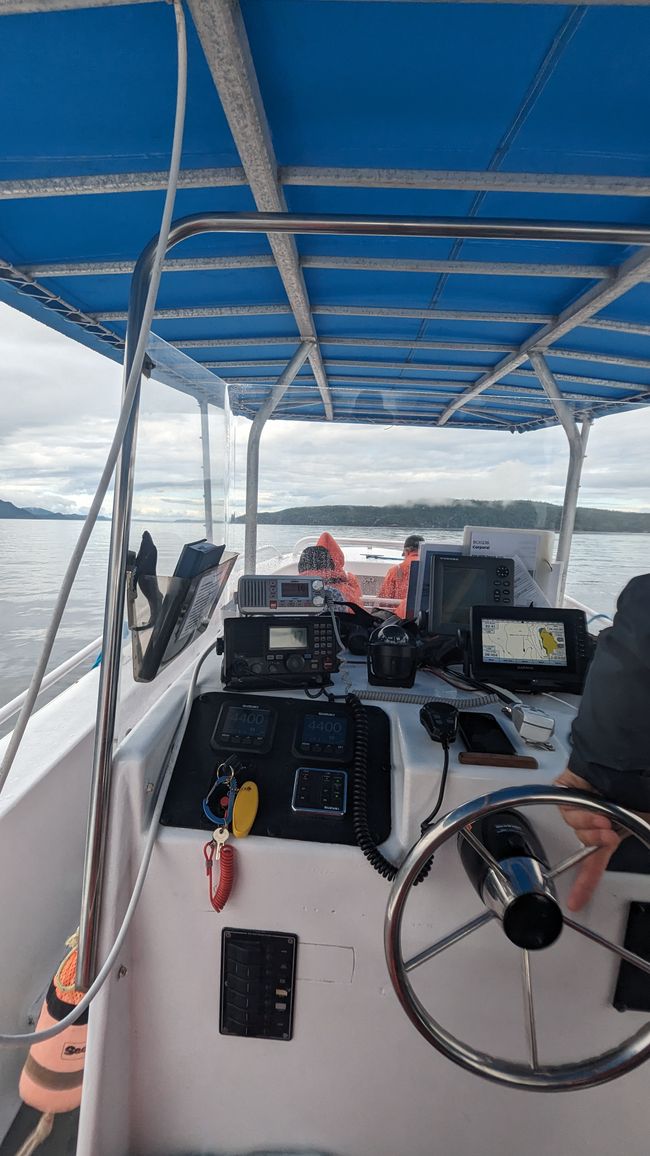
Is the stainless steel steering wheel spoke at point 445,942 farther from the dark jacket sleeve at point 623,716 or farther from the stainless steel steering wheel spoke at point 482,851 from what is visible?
the dark jacket sleeve at point 623,716

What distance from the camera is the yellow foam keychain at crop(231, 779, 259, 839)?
3.57 feet

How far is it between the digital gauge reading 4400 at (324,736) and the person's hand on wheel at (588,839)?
44cm

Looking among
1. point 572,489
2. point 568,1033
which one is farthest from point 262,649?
point 572,489

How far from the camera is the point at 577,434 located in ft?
9.95

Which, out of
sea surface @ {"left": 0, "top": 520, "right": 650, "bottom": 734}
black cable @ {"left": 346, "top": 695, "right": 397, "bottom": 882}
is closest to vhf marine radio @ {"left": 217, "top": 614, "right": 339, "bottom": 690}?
black cable @ {"left": 346, "top": 695, "right": 397, "bottom": 882}

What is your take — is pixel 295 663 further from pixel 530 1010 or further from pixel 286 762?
pixel 530 1010

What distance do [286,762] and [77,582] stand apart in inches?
78.1

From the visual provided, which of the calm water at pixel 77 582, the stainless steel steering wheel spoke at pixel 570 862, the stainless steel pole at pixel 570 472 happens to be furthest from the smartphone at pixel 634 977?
the stainless steel pole at pixel 570 472

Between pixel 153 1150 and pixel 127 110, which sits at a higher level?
pixel 127 110

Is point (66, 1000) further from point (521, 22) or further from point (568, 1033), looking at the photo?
point (521, 22)

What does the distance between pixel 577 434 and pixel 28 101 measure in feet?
8.87

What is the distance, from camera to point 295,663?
4.56 feet

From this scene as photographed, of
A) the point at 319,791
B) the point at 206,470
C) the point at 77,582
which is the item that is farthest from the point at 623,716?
the point at 77,582

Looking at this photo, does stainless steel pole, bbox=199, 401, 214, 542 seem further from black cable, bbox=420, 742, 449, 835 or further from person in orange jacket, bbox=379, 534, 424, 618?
black cable, bbox=420, 742, 449, 835
